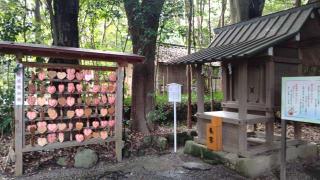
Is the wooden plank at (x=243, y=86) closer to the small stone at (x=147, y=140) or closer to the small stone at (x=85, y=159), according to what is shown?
the small stone at (x=147, y=140)

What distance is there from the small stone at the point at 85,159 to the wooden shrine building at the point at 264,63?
9.40 feet

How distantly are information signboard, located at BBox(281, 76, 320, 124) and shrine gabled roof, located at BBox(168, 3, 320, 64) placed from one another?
0.93 meters

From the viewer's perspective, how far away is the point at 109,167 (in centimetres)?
663

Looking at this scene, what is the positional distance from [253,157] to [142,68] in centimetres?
438

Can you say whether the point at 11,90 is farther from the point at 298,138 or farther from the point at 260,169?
the point at 298,138

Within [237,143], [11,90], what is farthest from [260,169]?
[11,90]

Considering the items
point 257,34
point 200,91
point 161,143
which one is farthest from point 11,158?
point 257,34

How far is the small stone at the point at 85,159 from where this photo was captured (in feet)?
21.4

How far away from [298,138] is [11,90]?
8276mm

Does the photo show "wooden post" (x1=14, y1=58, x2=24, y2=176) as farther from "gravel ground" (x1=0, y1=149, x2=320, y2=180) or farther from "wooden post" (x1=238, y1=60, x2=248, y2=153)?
"wooden post" (x1=238, y1=60, x2=248, y2=153)

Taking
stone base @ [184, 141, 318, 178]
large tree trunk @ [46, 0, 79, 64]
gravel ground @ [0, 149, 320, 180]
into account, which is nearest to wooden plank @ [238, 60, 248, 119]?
stone base @ [184, 141, 318, 178]

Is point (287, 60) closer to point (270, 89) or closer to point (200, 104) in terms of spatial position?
point (270, 89)

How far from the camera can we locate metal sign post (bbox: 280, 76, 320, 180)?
5223mm

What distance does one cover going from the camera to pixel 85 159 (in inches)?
259
